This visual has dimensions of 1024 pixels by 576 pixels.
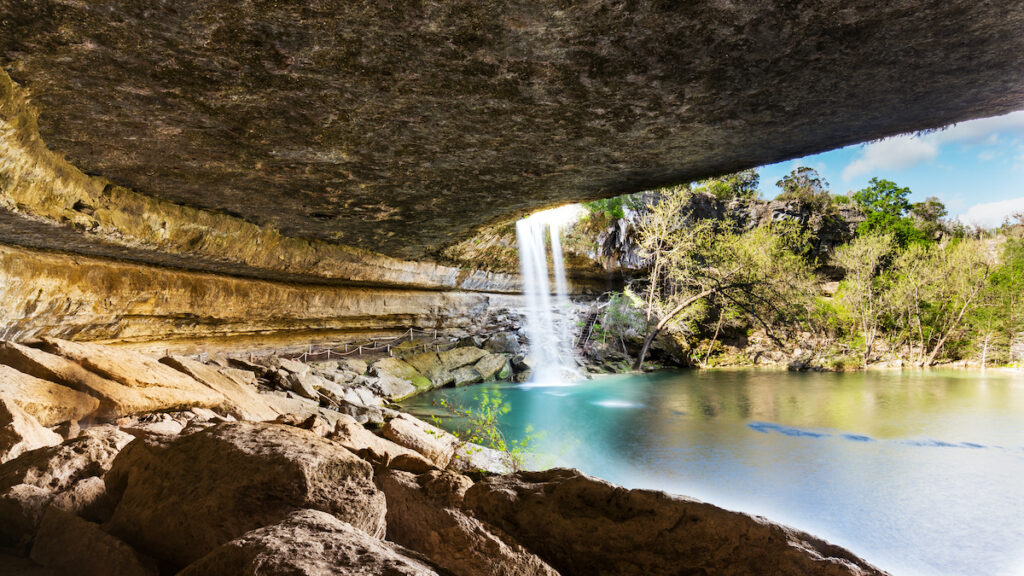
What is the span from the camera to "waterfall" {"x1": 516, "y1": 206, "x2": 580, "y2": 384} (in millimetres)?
19688

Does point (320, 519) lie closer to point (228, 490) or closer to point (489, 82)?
Answer: point (228, 490)

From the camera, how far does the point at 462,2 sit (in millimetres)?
2156

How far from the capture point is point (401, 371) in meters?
14.4

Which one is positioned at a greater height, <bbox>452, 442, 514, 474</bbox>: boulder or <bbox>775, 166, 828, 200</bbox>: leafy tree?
<bbox>775, 166, 828, 200</bbox>: leafy tree

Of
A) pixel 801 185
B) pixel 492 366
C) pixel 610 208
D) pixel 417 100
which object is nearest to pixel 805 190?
pixel 801 185

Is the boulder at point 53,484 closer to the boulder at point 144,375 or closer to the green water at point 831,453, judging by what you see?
the boulder at point 144,375

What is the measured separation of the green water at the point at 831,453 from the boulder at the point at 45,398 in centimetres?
637

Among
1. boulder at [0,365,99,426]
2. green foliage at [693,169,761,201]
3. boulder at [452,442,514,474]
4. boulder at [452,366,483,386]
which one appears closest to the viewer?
boulder at [0,365,99,426]

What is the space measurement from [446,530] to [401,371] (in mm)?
12737

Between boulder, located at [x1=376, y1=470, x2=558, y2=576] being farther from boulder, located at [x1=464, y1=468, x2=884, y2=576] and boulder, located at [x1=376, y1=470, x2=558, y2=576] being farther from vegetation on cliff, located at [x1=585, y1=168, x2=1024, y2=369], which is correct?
vegetation on cliff, located at [x1=585, y1=168, x2=1024, y2=369]

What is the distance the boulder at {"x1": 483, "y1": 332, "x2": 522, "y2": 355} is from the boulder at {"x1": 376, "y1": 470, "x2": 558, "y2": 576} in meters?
16.4

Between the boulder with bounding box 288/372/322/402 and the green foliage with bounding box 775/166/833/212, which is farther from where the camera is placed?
the green foliage with bounding box 775/166/833/212

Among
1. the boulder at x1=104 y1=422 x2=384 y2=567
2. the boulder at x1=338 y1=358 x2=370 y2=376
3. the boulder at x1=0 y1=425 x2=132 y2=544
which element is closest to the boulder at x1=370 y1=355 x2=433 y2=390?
the boulder at x1=338 y1=358 x2=370 y2=376

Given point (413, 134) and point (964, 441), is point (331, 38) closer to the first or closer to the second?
point (413, 134)
